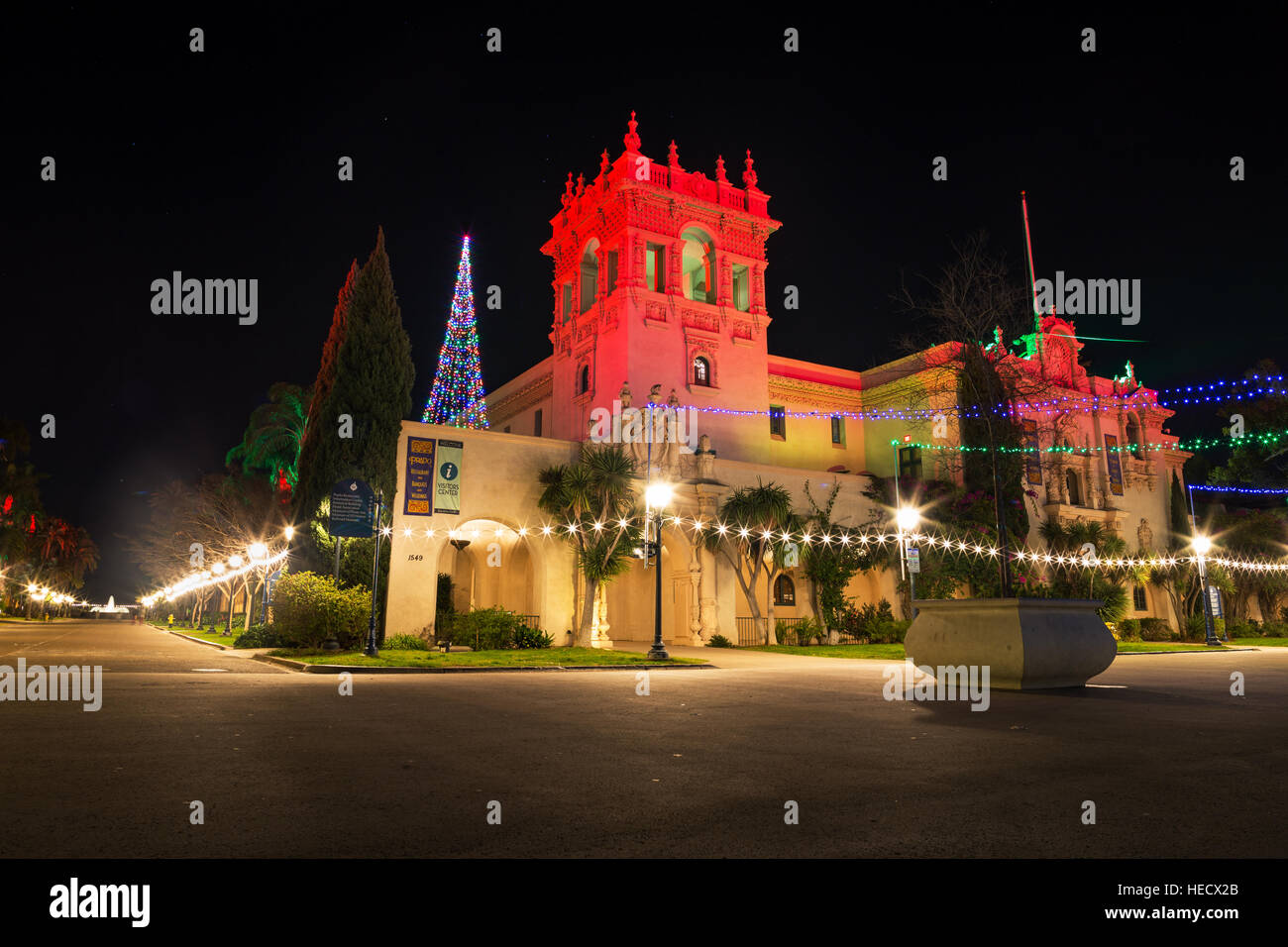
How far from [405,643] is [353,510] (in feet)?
13.6

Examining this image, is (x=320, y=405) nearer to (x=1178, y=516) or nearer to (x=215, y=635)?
(x=215, y=635)

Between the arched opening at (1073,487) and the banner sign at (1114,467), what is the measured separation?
1.99 metres

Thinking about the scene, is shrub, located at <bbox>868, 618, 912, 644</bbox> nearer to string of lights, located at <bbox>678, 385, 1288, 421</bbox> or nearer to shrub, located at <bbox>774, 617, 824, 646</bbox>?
shrub, located at <bbox>774, 617, 824, 646</bbox>

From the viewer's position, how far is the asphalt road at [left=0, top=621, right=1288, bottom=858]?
3.59 metres

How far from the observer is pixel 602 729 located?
7352mm

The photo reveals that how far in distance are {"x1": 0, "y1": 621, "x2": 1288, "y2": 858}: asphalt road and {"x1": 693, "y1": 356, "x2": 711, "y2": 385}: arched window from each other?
25313mm

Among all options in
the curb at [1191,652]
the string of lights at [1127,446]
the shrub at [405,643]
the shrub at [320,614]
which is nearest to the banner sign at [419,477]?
the shrub at [320,614]

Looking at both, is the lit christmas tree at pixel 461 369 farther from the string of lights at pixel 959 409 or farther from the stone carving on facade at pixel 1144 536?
the stone carving on facade at pixel 1144 536

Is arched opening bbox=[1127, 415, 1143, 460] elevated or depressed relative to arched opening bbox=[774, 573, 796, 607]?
elevated

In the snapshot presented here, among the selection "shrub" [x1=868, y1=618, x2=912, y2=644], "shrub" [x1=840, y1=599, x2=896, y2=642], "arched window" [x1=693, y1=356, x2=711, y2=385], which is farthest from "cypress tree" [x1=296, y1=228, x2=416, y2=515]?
"shrub" [x1=868, y1=618, x2=912, y2=644]

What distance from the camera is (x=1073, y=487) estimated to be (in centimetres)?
4100

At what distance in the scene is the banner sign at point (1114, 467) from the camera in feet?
137
